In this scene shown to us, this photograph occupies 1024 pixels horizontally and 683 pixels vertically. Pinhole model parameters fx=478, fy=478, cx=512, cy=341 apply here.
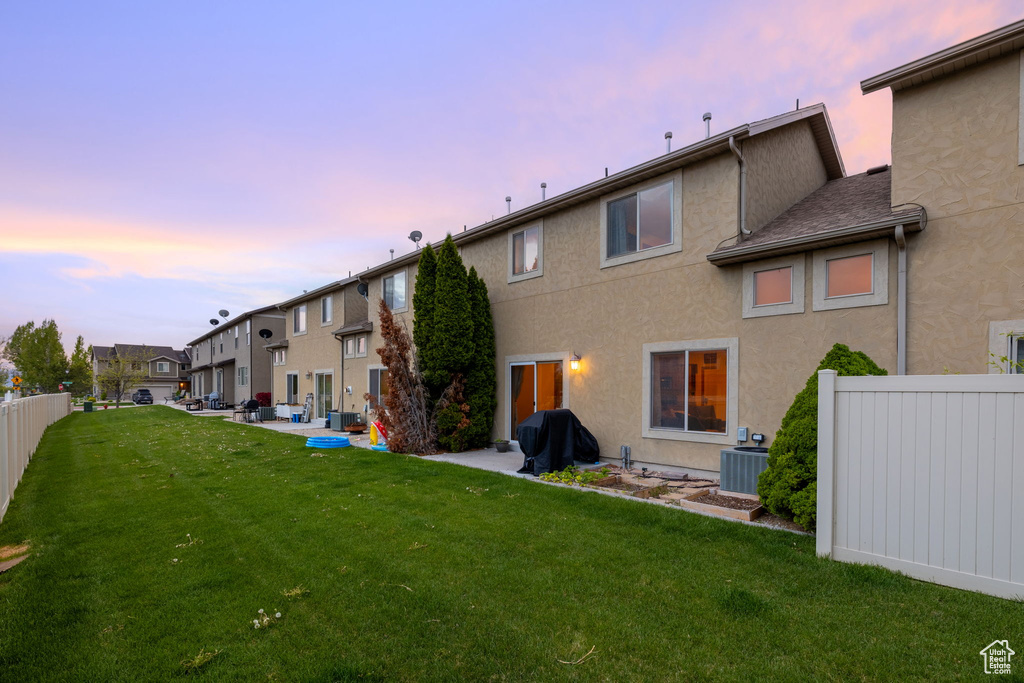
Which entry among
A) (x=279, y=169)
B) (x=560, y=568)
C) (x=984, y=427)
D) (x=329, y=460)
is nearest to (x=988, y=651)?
(x=984, y=427)

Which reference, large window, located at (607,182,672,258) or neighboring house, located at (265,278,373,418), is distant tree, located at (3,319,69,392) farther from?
large window, located at (607,182,672,258)

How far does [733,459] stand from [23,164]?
61.4 ft

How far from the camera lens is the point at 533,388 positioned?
39.3ft

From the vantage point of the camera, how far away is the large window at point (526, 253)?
11.8 meters

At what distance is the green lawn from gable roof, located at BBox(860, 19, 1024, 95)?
6.47 meters

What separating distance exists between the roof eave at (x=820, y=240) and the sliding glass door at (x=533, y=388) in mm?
4626

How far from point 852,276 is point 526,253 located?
7.15m

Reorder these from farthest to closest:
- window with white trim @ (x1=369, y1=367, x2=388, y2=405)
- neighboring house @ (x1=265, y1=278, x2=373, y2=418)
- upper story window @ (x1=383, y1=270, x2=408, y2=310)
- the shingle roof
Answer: the shingle roof, neighboring house @ (x1=265, y1=278, x2=373, y2=418), window with white trim @ (x1=369, y1=367, x2=388, y2=405), upper story window @ (x1=383, y1=270, x2=408, y2=310)

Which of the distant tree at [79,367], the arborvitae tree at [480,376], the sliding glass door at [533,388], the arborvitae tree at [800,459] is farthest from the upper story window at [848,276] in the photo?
the distant tree at [79,367]

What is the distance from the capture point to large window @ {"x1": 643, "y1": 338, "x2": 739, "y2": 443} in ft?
26.8

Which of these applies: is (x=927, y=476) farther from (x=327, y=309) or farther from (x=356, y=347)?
(x=327, y=309)

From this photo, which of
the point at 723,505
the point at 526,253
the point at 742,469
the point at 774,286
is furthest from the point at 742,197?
the point at 526,253

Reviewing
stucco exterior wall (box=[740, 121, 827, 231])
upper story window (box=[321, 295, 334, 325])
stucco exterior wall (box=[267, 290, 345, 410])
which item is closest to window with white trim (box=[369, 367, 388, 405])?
stucco exterior wall (box=[267, 290, 345, 410])

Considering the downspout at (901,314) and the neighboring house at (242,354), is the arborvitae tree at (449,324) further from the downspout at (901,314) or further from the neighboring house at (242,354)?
the neighboring house at (242,354)
